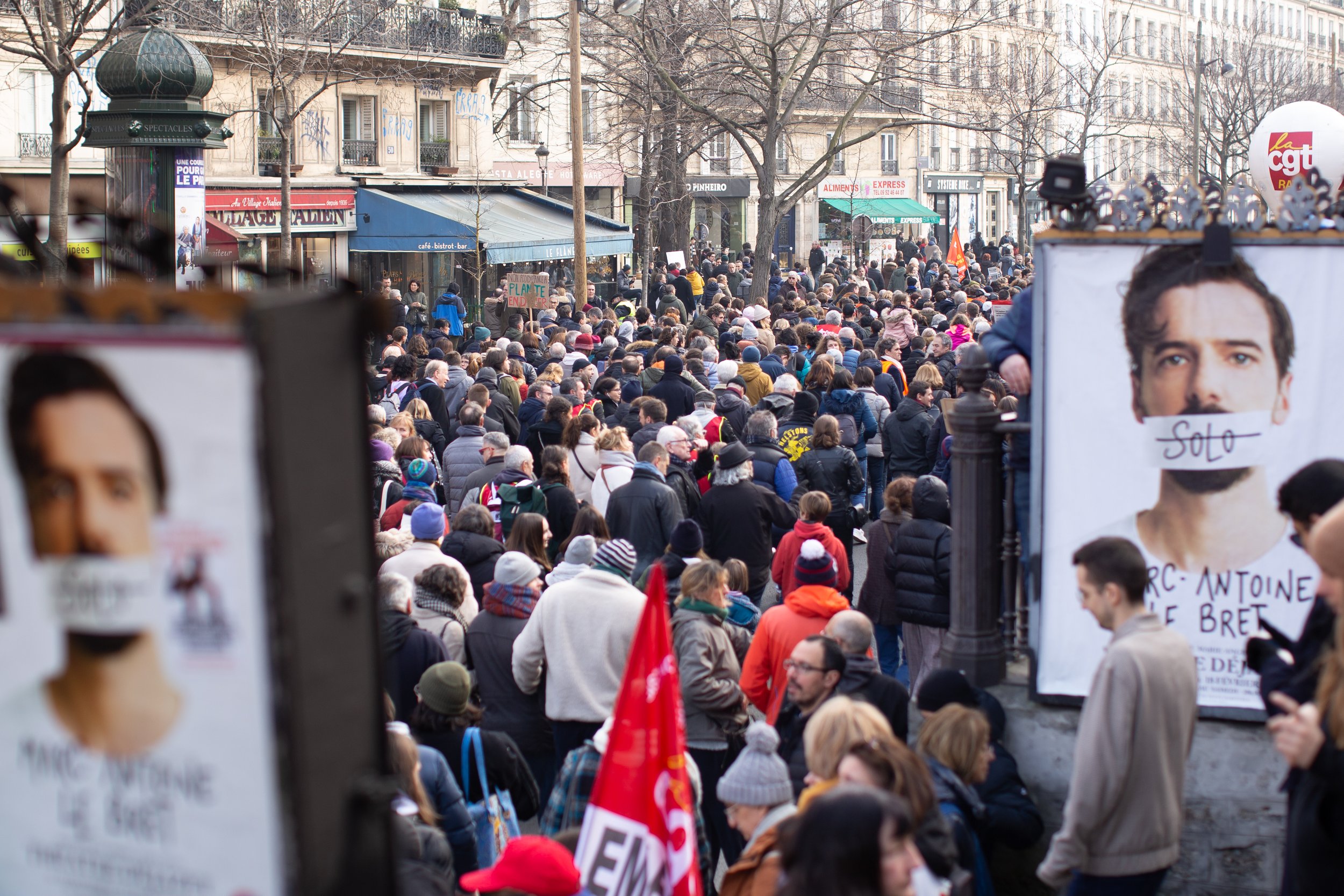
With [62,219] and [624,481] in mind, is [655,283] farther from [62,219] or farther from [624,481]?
[624,481]

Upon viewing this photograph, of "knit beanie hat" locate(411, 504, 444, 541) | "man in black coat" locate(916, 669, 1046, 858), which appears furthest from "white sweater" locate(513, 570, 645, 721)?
"man in black coat" locate(916, 669, 1046, 858)

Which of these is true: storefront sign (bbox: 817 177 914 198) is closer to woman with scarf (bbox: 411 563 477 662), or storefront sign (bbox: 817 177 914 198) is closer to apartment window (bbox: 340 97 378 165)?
apartment window (bbox: 340 97 378 165)

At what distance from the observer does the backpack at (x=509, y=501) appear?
9258mm

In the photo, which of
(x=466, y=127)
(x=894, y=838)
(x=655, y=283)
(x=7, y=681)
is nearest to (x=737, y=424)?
(x=894, y=838)

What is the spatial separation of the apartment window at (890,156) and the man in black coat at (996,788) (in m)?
57.6

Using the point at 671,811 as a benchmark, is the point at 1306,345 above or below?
above

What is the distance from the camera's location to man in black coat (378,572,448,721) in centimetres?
638

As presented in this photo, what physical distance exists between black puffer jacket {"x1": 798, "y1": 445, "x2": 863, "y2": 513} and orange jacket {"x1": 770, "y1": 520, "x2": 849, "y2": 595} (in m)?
1.46

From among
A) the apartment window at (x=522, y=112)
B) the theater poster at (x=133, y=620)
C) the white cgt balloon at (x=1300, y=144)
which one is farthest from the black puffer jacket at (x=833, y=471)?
the apartment window at (x=522, y=112)

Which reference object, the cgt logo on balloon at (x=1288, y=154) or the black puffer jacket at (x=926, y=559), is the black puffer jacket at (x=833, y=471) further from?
the cgt logo on balloon at (x=1288, y=154)

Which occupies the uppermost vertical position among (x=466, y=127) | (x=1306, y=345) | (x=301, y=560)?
(x=466, y=127)

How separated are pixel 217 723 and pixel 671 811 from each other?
2.27m

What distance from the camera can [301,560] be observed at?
2.33 m

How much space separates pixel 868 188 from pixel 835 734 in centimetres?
5600
